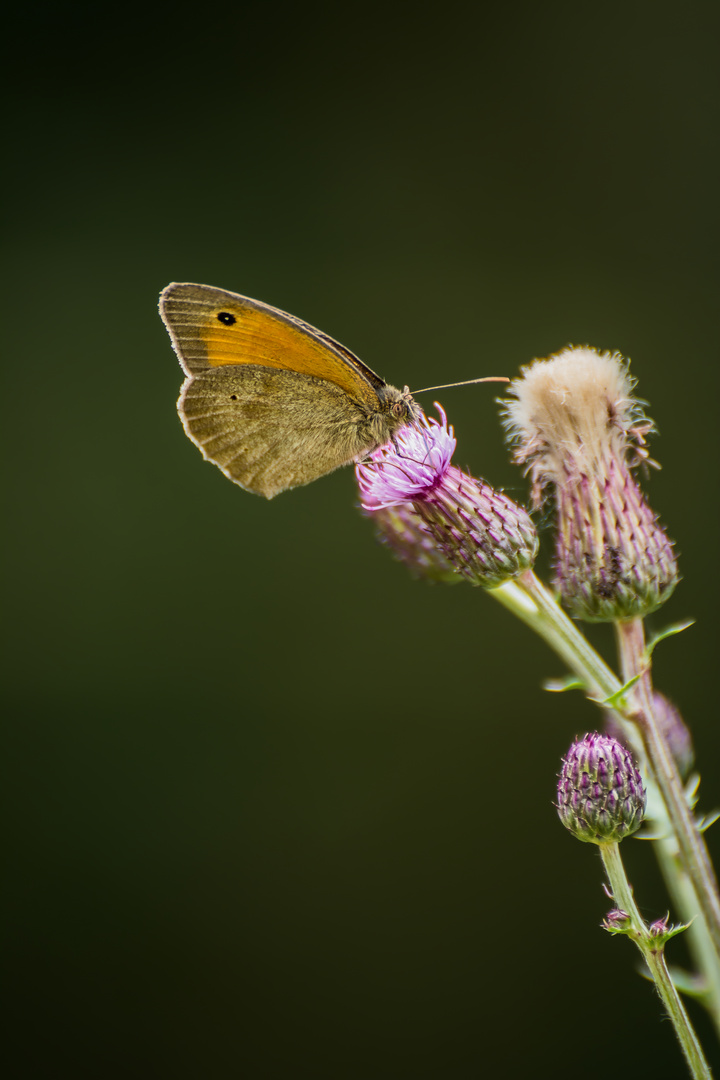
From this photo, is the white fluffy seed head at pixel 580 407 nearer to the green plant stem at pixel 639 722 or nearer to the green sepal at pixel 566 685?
the green plant stem at pixel 639 722

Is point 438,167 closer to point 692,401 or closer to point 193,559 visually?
point 692,401

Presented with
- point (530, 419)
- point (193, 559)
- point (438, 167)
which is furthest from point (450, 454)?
point (438, 167)

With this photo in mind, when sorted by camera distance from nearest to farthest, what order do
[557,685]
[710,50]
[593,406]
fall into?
[557,685] → [593,406] → [710,50]

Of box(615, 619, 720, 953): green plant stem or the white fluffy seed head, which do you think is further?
the white fluffy seed head

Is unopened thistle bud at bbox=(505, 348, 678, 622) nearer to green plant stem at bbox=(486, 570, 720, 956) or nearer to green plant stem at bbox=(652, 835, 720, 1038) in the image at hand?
green plant stem at bbox=(486, 570, 720, 956)

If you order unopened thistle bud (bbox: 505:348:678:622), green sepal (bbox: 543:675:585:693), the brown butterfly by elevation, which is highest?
the brown butterfly

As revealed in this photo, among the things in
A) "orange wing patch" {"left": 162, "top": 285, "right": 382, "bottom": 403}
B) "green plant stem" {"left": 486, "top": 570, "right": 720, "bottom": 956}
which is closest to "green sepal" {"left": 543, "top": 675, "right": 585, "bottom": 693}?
"green plant stem" {"left": 486, "top": 570, "right": 720, "bottom": 956}

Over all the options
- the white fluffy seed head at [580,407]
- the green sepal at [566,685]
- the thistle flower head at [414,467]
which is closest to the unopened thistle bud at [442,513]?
the thistle flower head at [414,467]
